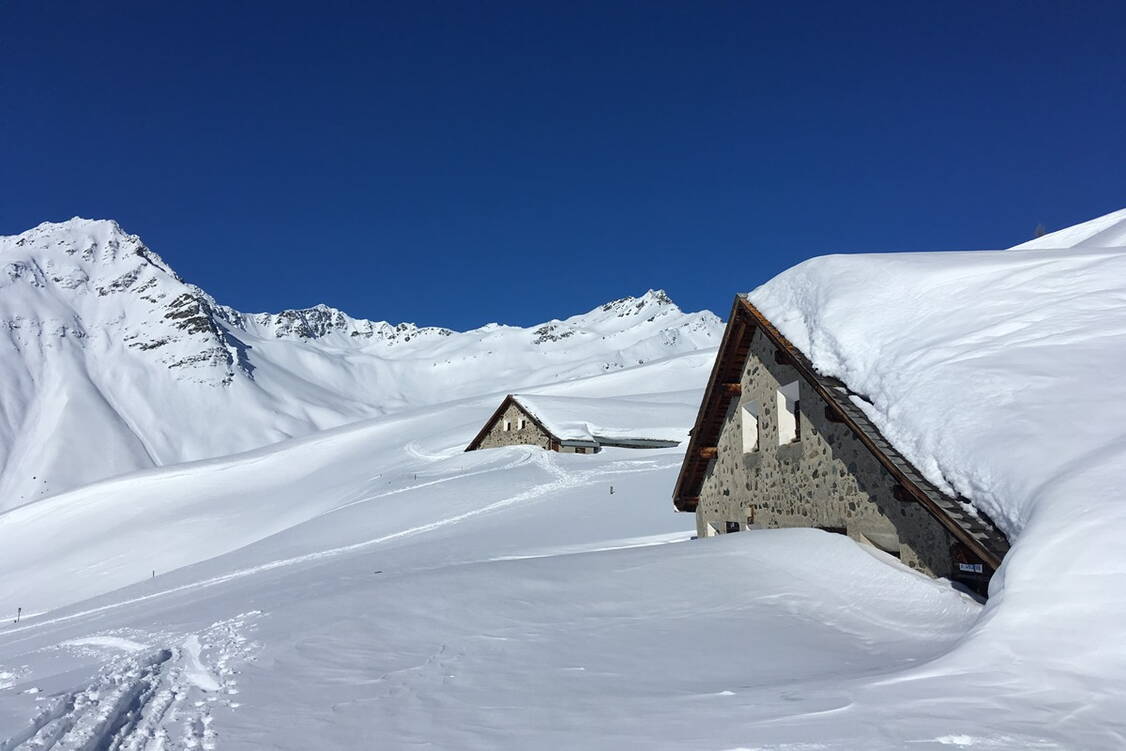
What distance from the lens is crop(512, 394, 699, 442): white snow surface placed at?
41562 mm

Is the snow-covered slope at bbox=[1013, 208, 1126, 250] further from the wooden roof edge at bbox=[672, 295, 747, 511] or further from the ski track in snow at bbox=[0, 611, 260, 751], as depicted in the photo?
the ski track in snow at bbox=[0, 611, 260, 751]

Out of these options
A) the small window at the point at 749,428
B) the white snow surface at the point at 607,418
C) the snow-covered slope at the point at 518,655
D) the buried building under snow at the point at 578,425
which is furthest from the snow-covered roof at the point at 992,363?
the white snow surface at the point at 607,418

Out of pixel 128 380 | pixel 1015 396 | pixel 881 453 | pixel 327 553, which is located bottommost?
pixel 327 553

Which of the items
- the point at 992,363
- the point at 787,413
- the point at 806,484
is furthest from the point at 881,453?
the point at 787,413

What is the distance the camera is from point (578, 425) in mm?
41688

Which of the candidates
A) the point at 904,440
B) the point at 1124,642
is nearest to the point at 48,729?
the point at 1124,642

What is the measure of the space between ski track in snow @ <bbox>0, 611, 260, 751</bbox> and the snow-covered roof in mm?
6181

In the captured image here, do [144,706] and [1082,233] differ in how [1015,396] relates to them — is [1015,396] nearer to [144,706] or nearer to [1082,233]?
[144,706]

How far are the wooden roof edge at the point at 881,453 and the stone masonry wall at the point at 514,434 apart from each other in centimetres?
2909

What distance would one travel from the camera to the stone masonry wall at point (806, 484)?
8.71 meters

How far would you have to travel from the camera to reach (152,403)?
151750 mm

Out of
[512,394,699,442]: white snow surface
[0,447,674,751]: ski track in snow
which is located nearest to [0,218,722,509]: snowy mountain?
[512,394,699,442]: white snow surface

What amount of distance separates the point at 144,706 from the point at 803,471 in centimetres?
849

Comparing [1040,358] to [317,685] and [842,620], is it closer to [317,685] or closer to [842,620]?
[842,620]
